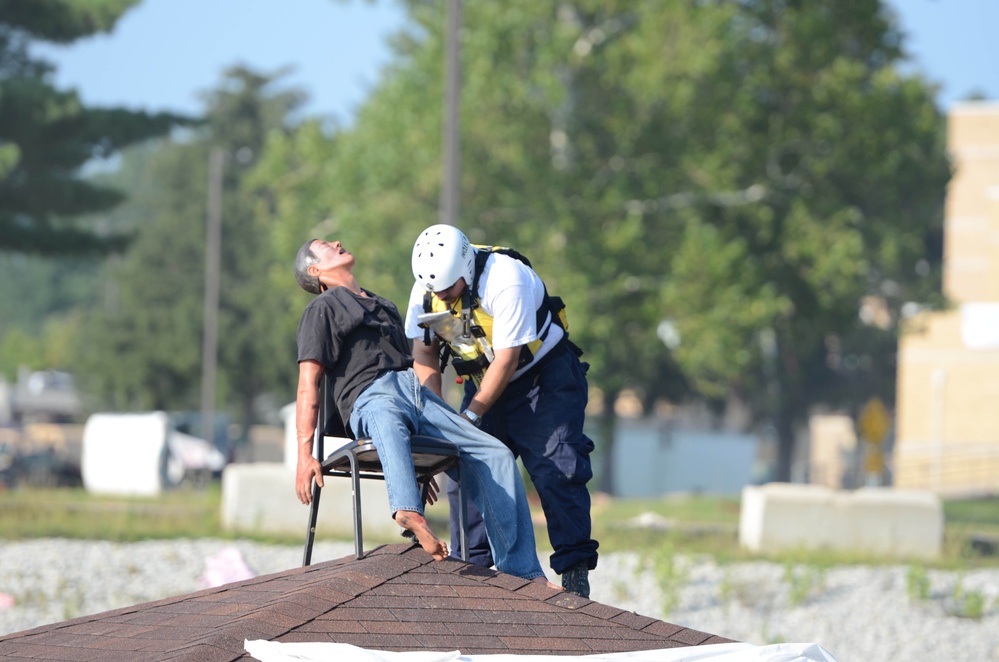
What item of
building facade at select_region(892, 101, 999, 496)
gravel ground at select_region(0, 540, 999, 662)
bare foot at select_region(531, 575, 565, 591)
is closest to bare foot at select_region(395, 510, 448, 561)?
bare foot at select_region(531, 575, 565, 591)

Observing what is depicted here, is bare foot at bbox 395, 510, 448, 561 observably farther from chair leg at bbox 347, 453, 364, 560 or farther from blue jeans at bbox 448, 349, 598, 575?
blue jeans at bbox 448, 349, 598, 575

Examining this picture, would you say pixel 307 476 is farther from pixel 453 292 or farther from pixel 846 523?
pixel 846 523

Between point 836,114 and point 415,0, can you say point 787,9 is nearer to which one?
point 836,114

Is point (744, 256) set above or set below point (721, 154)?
below

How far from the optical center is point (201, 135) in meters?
72.4

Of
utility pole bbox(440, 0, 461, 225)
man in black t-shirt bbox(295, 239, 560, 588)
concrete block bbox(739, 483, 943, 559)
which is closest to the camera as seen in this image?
man in black t-shirt bbox(295, 239, 560, 588)

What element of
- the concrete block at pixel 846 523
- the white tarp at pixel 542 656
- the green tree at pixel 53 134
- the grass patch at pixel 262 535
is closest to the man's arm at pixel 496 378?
the white tarp at pixel 542 656

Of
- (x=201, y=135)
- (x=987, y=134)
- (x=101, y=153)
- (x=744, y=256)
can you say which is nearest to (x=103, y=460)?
(x=101, y=153)

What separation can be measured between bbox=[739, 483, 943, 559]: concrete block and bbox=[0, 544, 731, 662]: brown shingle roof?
1070 cm

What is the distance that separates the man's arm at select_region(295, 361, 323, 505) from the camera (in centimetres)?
549

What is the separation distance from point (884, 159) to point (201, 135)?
48.4 m

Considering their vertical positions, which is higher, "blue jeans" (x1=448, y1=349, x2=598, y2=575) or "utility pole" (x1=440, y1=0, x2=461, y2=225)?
"utility pole" (x1=440, y1=0, x2=461, y2=225)

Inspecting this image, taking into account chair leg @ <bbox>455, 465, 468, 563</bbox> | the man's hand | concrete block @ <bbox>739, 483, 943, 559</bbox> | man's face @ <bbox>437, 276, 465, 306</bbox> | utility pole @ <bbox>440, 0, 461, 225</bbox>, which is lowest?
concrete block @ <bbox>739, 483, 943, 559</bbox>

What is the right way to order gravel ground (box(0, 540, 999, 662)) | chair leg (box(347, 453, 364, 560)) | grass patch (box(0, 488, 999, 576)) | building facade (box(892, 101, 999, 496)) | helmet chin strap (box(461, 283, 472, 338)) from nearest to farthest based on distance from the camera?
chair leg (box(347, 453, 364, 560)) → helmet chin strap (box(461, 283, 472, 338)) → gravel ground (box(0, 540, 999, 662)) → grass patch (box(0, 488, 999, 576)) → building facade (box(892, 101, 999, 496))
